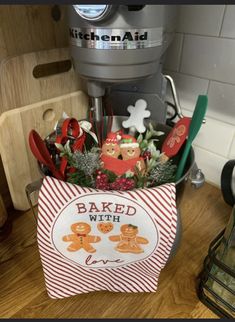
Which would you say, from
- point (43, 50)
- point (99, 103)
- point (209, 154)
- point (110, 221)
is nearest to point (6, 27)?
point (43, 50)

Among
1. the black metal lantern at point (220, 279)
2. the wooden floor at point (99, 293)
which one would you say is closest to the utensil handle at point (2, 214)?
the wooden floor at point (99, 293)

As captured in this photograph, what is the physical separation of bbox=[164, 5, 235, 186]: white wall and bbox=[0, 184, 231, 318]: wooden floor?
18cm

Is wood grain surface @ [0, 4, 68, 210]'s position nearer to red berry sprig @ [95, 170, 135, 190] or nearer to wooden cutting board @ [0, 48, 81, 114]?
wooden cutting board @ [0, 48, 81, 114]

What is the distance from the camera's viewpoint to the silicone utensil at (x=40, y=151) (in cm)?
41

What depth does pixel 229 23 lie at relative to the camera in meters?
0.50

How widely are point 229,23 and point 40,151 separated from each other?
397 mm

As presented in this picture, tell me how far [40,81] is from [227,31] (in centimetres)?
35

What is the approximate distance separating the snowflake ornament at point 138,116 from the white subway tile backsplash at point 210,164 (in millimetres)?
190

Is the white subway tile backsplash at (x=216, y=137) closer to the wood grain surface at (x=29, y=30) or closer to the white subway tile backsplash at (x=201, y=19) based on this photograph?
the white subway tile backsplash at (x=201, y=19)

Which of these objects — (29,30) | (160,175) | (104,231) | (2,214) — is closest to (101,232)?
(104,231)

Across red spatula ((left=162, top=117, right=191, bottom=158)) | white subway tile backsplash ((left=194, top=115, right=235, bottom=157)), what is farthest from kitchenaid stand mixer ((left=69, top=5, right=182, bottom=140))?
white subway tile backsplash ((left=194, top=115, right=235, bottom=157))

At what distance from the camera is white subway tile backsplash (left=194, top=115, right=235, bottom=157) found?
58cm

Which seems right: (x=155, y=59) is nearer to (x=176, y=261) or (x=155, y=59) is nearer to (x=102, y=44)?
(x=102, y=44)

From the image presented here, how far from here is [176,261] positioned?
0.47m
